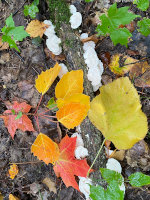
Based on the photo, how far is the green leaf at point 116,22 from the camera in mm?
2318

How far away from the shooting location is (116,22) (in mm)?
2369

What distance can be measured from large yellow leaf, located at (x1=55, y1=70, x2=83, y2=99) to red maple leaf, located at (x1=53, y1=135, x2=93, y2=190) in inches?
24.5

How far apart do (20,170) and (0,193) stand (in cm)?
48

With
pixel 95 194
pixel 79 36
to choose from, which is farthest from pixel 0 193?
pixel 79 36

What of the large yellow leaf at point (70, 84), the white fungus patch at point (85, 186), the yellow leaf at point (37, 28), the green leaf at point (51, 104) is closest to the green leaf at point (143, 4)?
the large yellow leaf at point (70, 84)

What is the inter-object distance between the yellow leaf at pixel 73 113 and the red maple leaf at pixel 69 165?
0.28m

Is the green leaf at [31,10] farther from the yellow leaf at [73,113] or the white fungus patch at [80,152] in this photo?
the white fungus patch at [80,152]

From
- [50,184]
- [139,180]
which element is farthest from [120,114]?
[50,184]

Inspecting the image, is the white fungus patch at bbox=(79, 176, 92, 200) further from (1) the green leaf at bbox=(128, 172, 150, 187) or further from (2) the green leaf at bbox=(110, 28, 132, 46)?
(2) the green leaf at bbox=(110, 28, 132, 46)

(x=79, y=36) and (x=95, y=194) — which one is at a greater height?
(x=79, y=36)

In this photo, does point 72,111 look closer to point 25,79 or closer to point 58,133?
point 58,133

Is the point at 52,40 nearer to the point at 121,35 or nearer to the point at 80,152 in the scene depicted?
the point at 121,35

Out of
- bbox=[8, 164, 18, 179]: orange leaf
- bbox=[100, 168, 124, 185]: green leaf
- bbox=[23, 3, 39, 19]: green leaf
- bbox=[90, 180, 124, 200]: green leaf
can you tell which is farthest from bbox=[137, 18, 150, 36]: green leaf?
bbox=[8, 164, 18, 179]: orange leaf

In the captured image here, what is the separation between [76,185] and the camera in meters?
2.57
